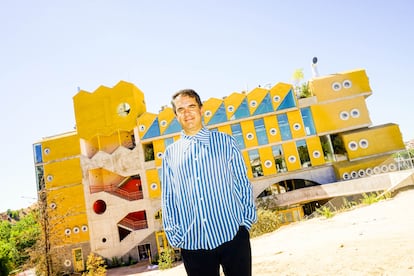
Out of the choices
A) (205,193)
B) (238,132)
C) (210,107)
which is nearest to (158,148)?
(210,107)

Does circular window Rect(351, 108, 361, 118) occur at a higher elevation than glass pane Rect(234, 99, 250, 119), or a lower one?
lower

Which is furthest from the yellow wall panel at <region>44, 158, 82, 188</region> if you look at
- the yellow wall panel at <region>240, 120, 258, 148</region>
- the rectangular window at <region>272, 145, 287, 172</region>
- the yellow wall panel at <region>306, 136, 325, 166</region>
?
the yellow wall panel at <region>306, 136, 325, 166</region>

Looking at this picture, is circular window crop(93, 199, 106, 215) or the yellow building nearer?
the yellow building

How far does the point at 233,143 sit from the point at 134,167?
78.5 feet

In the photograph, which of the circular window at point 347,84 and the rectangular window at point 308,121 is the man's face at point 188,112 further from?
the circular window at point 347,84

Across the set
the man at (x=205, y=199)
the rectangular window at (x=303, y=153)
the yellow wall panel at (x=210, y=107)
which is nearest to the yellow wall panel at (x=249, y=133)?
the yellow wall panel at (x=210, y=107)

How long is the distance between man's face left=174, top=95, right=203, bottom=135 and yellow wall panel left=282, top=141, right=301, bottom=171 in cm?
2196

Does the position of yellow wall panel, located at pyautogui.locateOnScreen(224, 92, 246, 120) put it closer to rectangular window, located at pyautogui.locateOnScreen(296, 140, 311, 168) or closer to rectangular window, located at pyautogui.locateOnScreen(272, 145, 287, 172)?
rectangular window, located at pyautogui.locateOnScreen(272, 145, 287, 172)

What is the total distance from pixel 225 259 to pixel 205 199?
1.56 feet

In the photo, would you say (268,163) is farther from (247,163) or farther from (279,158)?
(247,163)

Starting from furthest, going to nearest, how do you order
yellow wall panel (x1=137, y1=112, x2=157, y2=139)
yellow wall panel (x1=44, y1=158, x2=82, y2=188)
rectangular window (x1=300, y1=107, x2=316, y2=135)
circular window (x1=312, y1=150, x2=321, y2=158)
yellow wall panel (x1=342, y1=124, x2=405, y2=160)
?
yellow wall panel (x1=44, y1=158, x2=82, y2=188) → yellow wall panel (x1=137, y1=112, x2=157, y2=139) → rectangular window (x1=300, y1=107, x2=316, y2=135) → circular window (x1=312, y1=150, x2=321, y2=158) → yellow wall panel (x1=342, y1=124, x2=405, y2=160)

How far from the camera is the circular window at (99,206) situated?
83.1 ft

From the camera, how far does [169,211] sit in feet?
7.38

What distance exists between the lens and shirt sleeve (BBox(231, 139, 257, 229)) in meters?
2.14
